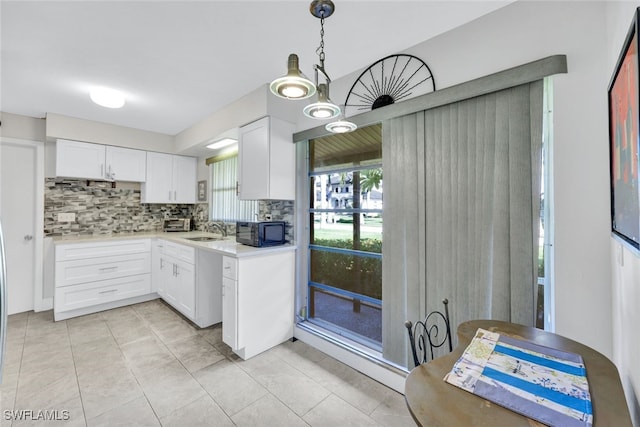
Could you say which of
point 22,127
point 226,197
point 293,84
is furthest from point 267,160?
point 22,127

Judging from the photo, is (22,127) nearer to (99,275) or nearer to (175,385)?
(99,275)

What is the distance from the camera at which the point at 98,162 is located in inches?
144

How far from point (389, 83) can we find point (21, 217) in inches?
185

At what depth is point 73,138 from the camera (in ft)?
11.2

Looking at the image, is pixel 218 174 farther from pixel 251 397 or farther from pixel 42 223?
pixel 251 397

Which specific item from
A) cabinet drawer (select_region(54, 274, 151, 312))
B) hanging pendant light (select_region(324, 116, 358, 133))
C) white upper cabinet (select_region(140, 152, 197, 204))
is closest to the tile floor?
cabinet drawer (select_region(54, 274, 151, 312))

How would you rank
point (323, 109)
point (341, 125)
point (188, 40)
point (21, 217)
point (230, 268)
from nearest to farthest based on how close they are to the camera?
1. point (323, 109)
2. point (341, 125)
3. point (188, 40)
4. point (230, 268)
5. point (21, 217)

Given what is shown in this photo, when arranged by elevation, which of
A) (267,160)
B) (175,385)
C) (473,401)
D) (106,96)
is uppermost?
(106,96)

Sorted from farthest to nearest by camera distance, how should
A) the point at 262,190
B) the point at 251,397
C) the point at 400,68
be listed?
the point at 262,190, the point at 400,68, the point at 251,397

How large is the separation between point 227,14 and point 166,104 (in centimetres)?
182

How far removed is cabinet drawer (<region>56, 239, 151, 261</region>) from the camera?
325cm

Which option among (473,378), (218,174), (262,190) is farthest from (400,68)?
(218,174)

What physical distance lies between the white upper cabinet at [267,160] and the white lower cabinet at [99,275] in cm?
204

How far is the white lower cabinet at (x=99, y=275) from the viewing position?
10.6ft
